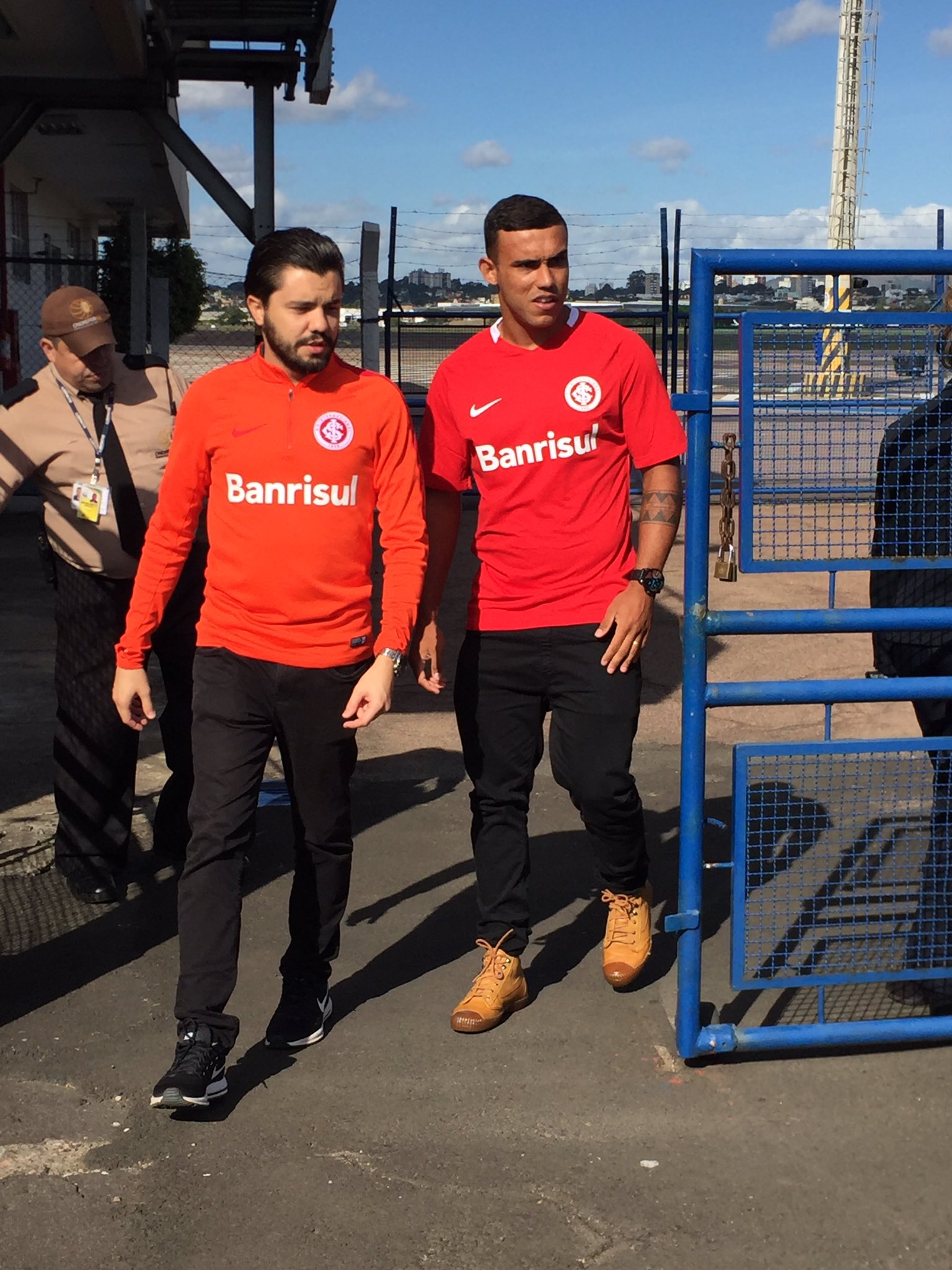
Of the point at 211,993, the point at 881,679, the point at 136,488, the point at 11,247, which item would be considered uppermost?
the point at 11,247

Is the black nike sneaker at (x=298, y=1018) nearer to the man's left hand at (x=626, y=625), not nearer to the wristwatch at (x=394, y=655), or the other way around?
the wristwatch at (x=394, y=655)

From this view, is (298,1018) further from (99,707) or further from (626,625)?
(99,707)

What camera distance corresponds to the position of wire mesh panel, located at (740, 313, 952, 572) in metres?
3.35

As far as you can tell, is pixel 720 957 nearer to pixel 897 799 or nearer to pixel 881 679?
pixel 897 799

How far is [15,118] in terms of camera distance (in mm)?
11469

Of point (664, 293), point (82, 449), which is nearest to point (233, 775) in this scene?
point (82, 449)

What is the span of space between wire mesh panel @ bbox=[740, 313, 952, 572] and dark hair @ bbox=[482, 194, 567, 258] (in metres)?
0.71

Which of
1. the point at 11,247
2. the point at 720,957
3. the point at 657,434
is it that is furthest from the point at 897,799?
the point at 11,247

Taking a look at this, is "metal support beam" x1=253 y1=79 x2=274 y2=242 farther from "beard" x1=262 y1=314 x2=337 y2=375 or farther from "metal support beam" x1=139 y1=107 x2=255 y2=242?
"beard" x1=262 y1=314 x2=337 y2=375

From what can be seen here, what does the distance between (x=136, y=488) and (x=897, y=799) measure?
257 centimetres

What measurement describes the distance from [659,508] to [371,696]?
980 millimetres

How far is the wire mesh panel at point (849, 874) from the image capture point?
3.52 m

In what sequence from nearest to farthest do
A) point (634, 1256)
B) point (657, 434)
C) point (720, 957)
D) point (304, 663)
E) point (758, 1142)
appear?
point (634, 1256) → point (758, 1142) → point (304, 663) → point (657, 434) → point (720, 957)

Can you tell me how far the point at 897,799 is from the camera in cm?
388
